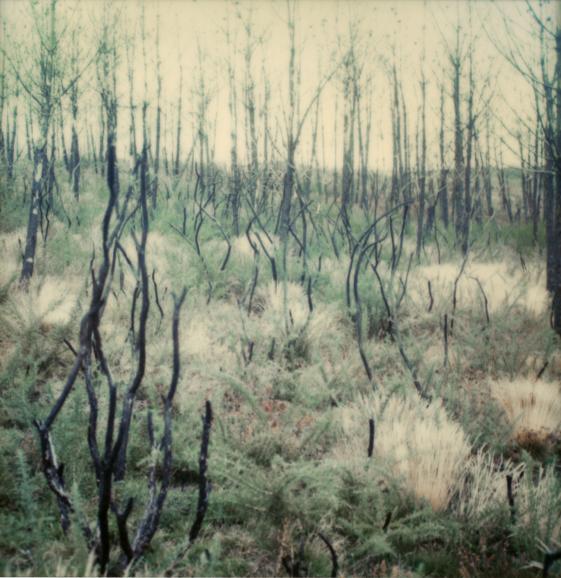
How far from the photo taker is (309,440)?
258 centimetres

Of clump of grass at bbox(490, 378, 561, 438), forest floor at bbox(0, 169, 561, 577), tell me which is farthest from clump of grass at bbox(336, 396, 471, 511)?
clump of grass at bbox(490, 378, 561, 438)

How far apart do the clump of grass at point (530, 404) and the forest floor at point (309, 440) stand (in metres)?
0.01

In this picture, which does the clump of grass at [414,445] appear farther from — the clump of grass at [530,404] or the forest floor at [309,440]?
the clump of grass at [530,404]

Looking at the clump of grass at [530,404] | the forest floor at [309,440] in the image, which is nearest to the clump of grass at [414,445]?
the forest floor at [309,440]

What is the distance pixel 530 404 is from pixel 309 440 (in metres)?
1.74

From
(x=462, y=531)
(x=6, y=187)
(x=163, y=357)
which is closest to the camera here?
(x=462, y=531)

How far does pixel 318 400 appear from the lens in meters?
2.99

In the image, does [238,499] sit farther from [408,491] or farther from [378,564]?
[408,491]

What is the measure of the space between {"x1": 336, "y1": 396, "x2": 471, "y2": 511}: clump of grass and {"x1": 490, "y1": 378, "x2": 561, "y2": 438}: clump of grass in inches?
17.8

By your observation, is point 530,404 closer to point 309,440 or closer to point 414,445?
point 414,445

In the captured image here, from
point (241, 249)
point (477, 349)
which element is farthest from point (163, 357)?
point (241, 249)

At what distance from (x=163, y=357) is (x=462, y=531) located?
8.48ft

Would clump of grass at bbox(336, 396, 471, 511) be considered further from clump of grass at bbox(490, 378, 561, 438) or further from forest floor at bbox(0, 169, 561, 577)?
clump of grass at bbox(490, 378, 561, 438)

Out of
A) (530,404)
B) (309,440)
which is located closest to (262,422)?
(309,440)
